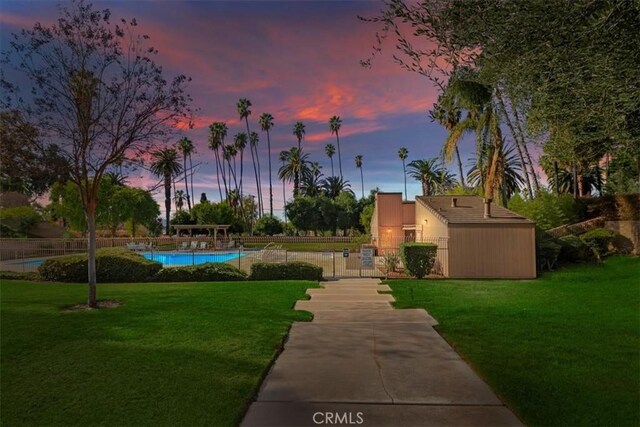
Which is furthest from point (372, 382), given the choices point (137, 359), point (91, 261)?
point (91, 261)

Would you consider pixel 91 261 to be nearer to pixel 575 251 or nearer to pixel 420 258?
pixel 420 258

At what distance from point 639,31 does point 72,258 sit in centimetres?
1791

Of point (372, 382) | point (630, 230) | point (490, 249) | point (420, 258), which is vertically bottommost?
point (372, 382)

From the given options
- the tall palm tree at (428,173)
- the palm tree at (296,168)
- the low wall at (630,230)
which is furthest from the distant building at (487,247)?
the palm tree at (296,168)

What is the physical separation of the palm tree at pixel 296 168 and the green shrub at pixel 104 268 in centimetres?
6272

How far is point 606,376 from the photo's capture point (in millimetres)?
5109

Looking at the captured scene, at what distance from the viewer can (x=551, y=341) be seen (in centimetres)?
680

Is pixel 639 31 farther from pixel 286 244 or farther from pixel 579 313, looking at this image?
pixel 286 244

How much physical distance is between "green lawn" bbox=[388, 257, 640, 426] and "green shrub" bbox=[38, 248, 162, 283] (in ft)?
33.0

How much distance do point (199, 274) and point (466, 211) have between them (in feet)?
41.7

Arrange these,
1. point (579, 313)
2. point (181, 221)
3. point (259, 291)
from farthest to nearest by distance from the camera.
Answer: point (181, 221) < point (259, 291) < point (579, 313)

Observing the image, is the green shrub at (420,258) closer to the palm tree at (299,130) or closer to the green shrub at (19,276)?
the green shrub at (19,276)

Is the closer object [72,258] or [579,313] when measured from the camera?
[579,313]

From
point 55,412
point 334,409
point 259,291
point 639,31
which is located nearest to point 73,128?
point 259,291
